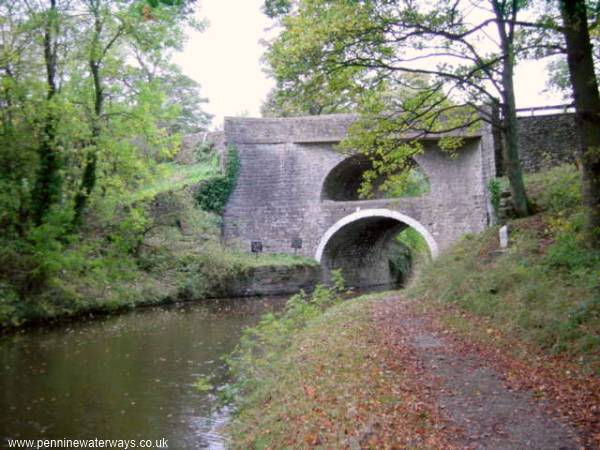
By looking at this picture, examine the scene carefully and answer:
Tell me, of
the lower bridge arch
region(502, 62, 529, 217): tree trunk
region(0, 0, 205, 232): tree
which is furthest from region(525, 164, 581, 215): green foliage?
region(0, 0, 205, 232): tree

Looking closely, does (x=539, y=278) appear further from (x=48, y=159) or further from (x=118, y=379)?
(x=48, y=159)

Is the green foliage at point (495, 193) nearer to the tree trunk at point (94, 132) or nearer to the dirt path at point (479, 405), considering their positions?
the dirt path at point (479, 405)

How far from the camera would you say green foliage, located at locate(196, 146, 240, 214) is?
1950 centimetres

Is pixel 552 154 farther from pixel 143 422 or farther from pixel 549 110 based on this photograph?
pixel 143 422

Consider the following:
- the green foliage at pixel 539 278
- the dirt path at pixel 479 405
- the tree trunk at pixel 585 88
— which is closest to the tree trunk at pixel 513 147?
the green foliage at pixel 539 278

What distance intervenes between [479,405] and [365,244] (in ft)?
59.8

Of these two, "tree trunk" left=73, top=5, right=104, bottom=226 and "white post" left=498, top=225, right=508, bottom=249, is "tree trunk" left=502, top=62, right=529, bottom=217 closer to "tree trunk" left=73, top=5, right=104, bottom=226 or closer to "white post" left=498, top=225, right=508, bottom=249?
"white post" left=498, top=225, right=508, bottom=249

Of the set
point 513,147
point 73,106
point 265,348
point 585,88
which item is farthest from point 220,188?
point 585,88

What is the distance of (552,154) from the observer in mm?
14031

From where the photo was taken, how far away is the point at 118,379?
301 inches

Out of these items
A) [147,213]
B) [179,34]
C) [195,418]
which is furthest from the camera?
[147,213]

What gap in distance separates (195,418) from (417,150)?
19.8ft

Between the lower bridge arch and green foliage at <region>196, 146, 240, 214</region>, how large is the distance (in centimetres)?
386

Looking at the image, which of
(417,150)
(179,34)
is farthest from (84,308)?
(417,150)
